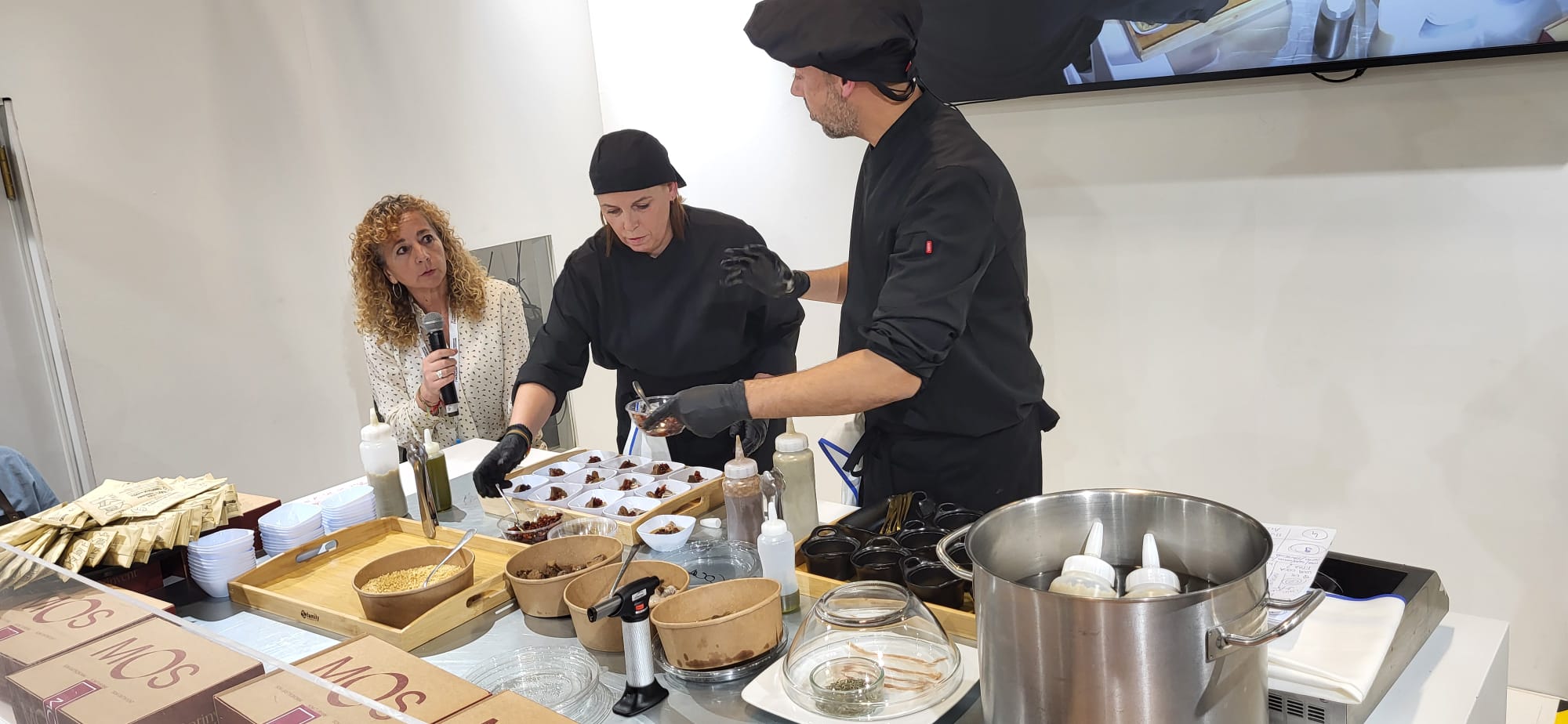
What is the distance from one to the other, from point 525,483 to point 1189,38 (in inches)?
84.5

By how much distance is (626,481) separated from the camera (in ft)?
6.96

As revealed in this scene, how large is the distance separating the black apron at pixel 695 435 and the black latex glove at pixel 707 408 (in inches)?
24.3

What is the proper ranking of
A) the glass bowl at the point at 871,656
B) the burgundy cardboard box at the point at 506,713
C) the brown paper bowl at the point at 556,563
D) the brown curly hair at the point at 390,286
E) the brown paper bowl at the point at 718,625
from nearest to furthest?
the burgundy cardboard box at the point at 506,713 < the glass bowl at the point at 871,656 < the brown paper bowl at the point at 718,625 < the brown paper bowl at the point at 556,563 < the brown curly hair at the point at 390,286

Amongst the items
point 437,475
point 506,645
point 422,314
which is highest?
point 422,314

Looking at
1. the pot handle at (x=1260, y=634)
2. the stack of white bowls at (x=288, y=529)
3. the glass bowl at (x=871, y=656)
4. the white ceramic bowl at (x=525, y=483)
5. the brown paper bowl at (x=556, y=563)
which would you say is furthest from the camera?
the white ceramic bowl at (x=525, y=483)

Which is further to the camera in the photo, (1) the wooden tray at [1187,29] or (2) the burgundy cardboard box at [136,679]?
(1) the wooden tray at [1187,29]

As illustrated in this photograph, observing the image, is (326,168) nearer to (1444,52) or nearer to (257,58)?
(257,58)

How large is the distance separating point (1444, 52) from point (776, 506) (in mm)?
2039

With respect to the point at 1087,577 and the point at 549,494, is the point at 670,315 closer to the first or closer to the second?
the point at 549,494

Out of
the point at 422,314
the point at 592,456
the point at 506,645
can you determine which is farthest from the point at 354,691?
the point at 422,314

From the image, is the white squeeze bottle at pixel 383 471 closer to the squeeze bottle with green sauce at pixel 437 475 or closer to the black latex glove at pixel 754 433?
the squeeze bottle with green sauce at pixel 437 475

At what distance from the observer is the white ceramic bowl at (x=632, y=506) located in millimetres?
1922

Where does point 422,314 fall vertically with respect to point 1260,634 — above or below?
above

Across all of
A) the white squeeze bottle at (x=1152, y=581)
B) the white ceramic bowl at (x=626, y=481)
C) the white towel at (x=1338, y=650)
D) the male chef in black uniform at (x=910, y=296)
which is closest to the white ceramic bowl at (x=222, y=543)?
the white ceramic bowl at (x=626, y=481)
